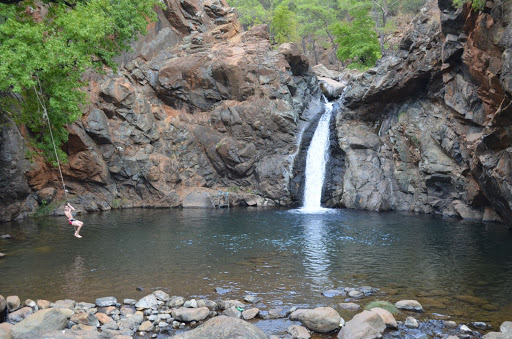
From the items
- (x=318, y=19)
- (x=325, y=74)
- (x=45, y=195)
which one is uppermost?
(x=318, y=19)

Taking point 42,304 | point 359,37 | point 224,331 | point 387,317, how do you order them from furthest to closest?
point 359,37 → point 42,304 → point 387,317 → point 224,331

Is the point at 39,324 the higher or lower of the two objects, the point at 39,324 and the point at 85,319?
the higher

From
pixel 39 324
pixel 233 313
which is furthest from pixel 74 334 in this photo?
pixel 233 313

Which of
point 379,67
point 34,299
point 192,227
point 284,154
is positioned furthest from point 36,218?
point 379,67

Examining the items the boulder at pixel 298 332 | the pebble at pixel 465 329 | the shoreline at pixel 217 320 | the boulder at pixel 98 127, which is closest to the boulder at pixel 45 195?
the boulder at pixel 98 127

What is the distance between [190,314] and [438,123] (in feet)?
84.3

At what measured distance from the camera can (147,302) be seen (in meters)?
12.1

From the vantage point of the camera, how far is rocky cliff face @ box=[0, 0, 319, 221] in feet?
113

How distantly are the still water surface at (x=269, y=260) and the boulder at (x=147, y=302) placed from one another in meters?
1.05

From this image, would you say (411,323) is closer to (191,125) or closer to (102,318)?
(102,318)

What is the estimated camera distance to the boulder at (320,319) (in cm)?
1046

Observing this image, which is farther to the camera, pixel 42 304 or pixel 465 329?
pixel 42 304

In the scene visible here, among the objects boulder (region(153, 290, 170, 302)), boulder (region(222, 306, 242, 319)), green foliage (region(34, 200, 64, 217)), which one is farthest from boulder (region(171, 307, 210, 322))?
green foliage (region(34, 200, 64, 217))

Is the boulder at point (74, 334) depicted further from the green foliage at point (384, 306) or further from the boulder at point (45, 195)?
the boulder at point (45, 195)
